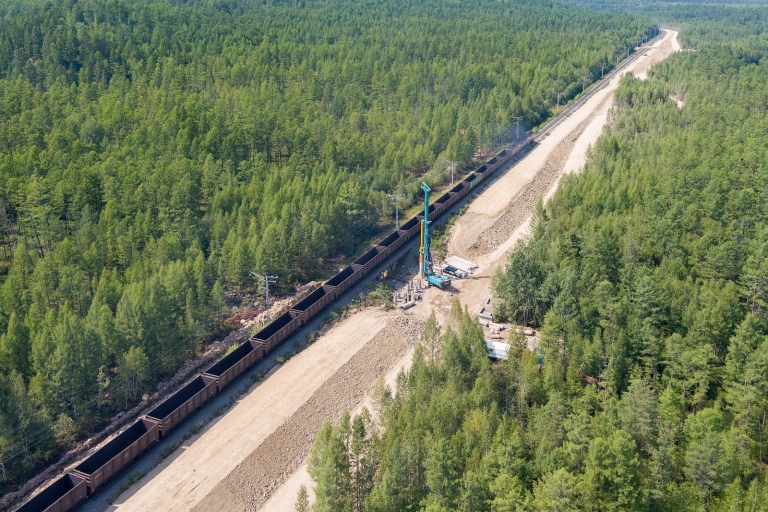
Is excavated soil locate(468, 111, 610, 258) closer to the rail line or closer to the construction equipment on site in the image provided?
the rail line

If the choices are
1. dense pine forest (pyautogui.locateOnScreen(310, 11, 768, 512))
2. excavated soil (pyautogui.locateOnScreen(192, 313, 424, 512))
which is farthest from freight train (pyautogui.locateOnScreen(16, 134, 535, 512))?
dense pine forest (pyautogui.locateOnScreen(310, 11, 768, 512))

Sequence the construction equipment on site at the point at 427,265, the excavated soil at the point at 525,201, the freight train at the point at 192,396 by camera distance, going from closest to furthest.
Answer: the freight train at the point at 192,396 < the construction equipment on site at the point at 427,265 < the excavated soil at the point at 525,201

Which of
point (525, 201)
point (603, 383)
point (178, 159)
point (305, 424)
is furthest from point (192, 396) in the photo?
point (525, 201)

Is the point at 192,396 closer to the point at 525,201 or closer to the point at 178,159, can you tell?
the point at 178,159

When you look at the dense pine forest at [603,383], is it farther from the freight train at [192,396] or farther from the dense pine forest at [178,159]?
the dense pine forest at [178,159]

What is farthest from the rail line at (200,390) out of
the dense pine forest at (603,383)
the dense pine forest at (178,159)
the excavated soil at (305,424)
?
the dense pine forest at (603,383)

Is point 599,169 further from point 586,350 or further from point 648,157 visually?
point 586,350

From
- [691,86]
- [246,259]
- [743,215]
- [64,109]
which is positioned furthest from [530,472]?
[691,86]
